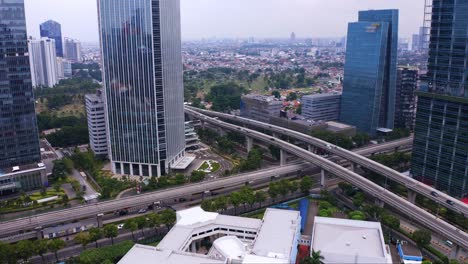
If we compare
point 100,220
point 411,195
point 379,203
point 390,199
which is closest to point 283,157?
point 379,203

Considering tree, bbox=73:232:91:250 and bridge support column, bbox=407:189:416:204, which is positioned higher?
bridge support column, bbox=407:189:416:204

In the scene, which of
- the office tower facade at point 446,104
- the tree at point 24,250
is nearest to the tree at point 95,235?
the tree at point 24,250

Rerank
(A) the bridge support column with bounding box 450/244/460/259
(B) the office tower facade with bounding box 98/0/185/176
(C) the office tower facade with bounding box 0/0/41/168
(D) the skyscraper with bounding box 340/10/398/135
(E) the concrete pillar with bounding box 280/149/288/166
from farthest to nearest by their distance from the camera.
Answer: (D) the skyscraper with bounding box 340/10/398/135 < (E) the concrete pillar with bounding box 280/149/288/166 < (B) the office tower facade with bounding box 98/0/185/176 < (C) the office tower facade with bounding box 0/0/41/168 < (A) the bridge support column with bounding box 450/244/460/259

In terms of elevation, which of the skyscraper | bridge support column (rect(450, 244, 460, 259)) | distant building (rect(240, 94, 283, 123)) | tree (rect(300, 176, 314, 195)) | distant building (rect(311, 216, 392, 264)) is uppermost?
the skyscraper

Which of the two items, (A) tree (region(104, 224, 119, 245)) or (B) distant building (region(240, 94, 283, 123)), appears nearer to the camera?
(A) tree (region(104, 224, 119, 245))

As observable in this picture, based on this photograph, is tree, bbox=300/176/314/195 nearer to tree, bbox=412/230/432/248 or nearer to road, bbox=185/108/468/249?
road, bbox=185/108/468/249

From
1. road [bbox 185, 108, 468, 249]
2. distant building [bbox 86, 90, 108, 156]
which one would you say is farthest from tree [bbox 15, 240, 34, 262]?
road [bbox 185, 108, 468, 249]

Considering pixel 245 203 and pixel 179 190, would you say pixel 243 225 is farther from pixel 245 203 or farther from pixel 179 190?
pixel 179 190
